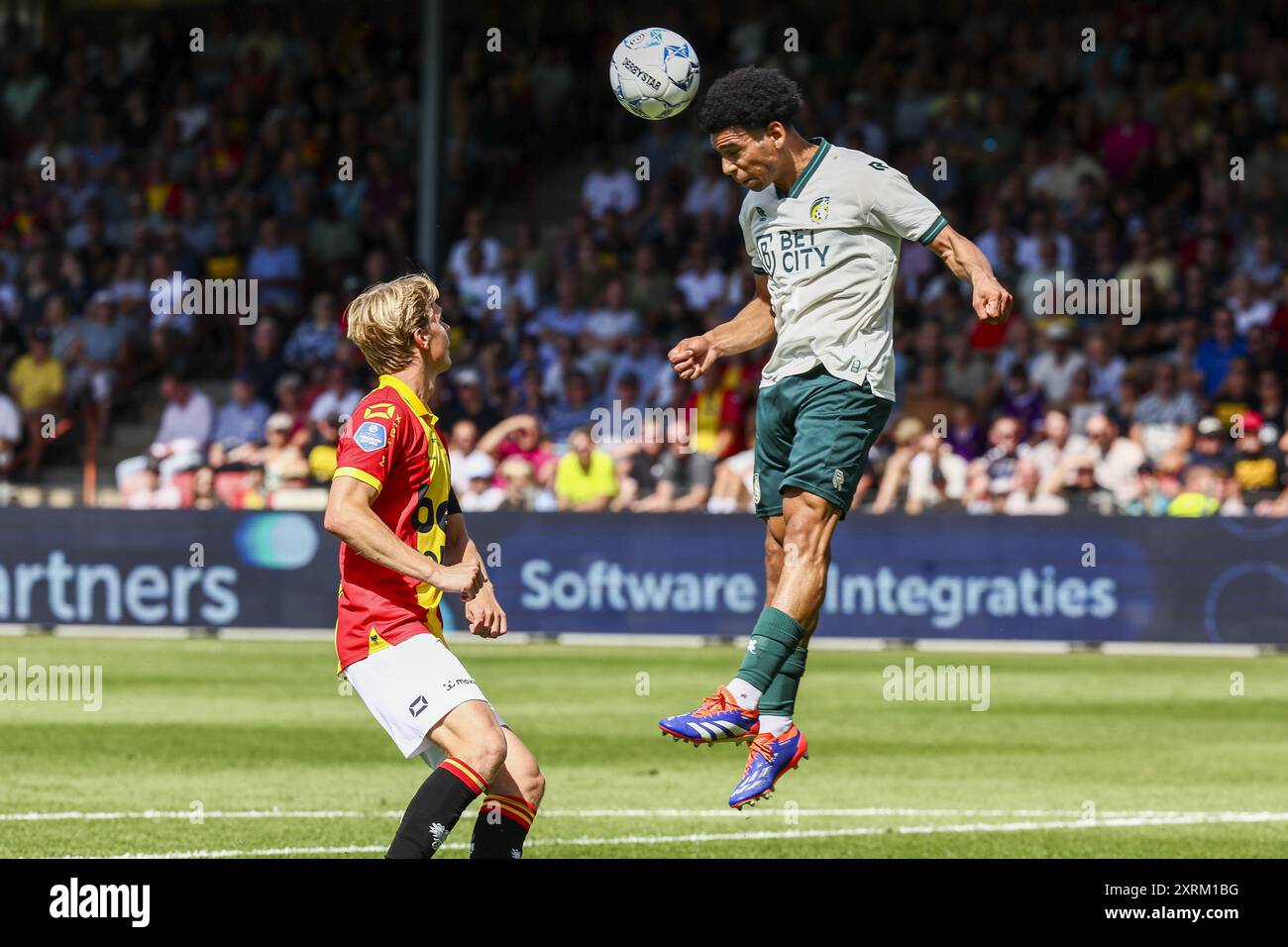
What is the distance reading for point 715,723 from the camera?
7.60 metres

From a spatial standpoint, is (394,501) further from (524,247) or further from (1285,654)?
(524,247)

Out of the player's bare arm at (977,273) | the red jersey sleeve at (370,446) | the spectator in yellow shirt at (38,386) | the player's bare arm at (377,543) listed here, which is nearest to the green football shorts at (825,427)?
the player's bare arm at (977,273)

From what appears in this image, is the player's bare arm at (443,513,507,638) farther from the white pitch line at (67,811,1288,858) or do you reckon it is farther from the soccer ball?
the white pitch line at (67,811,1288,858)

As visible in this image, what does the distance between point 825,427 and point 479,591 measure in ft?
5.61

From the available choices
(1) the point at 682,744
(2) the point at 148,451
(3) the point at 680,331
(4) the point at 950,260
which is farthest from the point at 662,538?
(4) the point at 950,260

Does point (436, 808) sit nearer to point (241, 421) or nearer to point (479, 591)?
point (479, 591)

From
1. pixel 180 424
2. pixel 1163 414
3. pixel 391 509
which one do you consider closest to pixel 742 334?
pixel 391 509

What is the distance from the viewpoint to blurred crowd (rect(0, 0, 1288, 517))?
20.1 m

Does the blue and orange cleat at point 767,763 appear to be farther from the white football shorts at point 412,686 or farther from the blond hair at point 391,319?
the blond hair at point 391,319

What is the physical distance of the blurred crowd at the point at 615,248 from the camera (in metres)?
20.1

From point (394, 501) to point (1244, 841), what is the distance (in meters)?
4.92

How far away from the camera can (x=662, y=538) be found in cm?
1927

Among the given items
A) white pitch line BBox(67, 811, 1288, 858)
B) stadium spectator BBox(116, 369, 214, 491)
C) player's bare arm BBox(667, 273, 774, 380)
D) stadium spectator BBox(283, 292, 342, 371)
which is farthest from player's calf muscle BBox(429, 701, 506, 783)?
stadium spectator BBox(283, 292, 342, 371)

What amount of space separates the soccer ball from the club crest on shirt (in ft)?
6.51
